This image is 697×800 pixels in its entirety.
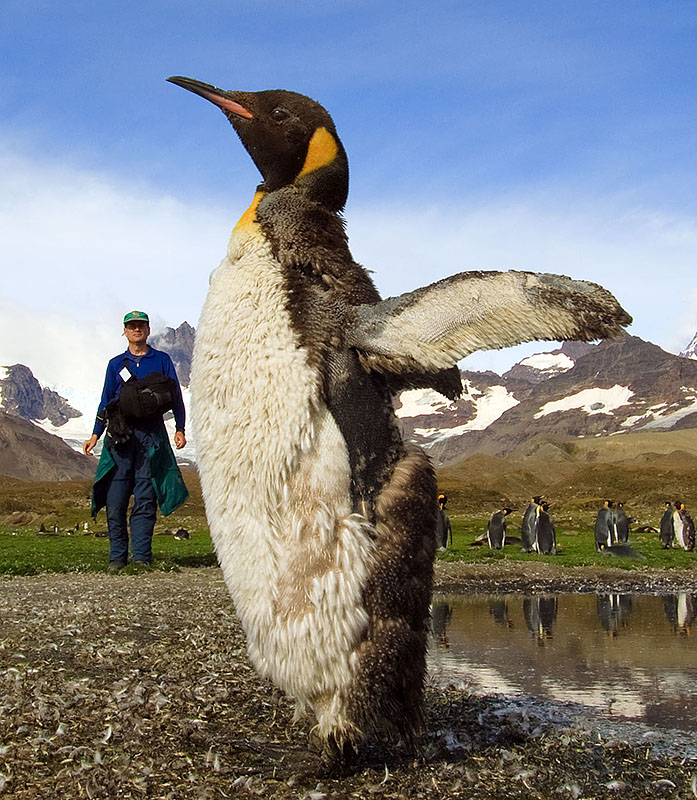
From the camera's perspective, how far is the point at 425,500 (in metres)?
3.27

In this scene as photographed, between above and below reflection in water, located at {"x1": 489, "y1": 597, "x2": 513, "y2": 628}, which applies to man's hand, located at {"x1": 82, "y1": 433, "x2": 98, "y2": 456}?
above

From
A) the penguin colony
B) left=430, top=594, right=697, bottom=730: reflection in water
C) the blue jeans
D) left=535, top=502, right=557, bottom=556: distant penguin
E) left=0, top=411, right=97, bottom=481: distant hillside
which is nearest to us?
the penguin colony

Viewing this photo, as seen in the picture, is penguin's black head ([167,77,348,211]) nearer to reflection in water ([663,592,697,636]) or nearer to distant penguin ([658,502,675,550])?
reflection in water ([663,592,697,636])

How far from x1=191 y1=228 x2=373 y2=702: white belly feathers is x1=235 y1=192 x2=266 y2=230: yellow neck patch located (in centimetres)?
21

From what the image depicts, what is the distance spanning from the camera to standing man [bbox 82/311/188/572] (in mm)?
7832

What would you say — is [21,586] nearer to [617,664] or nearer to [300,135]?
[617,664]

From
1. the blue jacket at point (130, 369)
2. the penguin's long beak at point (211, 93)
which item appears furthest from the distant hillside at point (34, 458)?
the penguin's long beak at point (211, 93)

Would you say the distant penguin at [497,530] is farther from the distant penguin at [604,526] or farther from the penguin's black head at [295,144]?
the penguin's black head at [295,144]

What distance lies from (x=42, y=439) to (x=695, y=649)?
195m

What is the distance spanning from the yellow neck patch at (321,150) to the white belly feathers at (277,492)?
18.8 inches

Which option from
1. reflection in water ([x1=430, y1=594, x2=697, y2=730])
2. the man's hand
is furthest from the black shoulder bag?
reflection in water ([x1=430, y1=594, x2=697, y2=730])

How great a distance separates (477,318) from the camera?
3111 millimetres

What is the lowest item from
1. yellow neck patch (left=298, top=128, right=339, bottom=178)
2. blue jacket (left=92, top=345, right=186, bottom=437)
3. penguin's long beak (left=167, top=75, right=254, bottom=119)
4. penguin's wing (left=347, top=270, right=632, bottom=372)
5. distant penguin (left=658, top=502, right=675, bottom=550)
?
distant penguin (left=658, top=502, right=675, bottom=550)

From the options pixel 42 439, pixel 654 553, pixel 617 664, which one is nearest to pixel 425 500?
pixel 617 664
